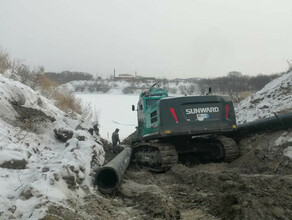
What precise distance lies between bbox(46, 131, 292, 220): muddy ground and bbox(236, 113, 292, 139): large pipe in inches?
35.5

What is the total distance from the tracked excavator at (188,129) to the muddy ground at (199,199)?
4.76 feet

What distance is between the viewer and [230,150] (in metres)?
9.37

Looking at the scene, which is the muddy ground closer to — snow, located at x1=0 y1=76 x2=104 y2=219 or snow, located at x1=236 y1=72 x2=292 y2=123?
snow, located at x1=0 y1=76 x2=104 y2=219

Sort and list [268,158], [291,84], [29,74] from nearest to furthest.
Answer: [268,158]
[291,84]
[29,74]

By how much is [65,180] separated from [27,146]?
6.56 feet

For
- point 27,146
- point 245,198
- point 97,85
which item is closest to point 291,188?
point 245,198

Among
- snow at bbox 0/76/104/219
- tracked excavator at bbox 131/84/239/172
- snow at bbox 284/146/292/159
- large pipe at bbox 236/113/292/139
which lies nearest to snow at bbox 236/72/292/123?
large pipe at bbox 236/113/292/139

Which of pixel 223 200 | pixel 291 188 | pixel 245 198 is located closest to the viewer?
pixel 245 198

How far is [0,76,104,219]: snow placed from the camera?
4121 mm

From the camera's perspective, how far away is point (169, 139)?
32.0 ft

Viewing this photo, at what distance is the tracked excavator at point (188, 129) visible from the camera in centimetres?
880

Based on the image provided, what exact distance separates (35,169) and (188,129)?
176 inches

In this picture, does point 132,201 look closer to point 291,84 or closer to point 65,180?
point 65,180

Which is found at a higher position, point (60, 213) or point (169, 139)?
point (169, 139)
